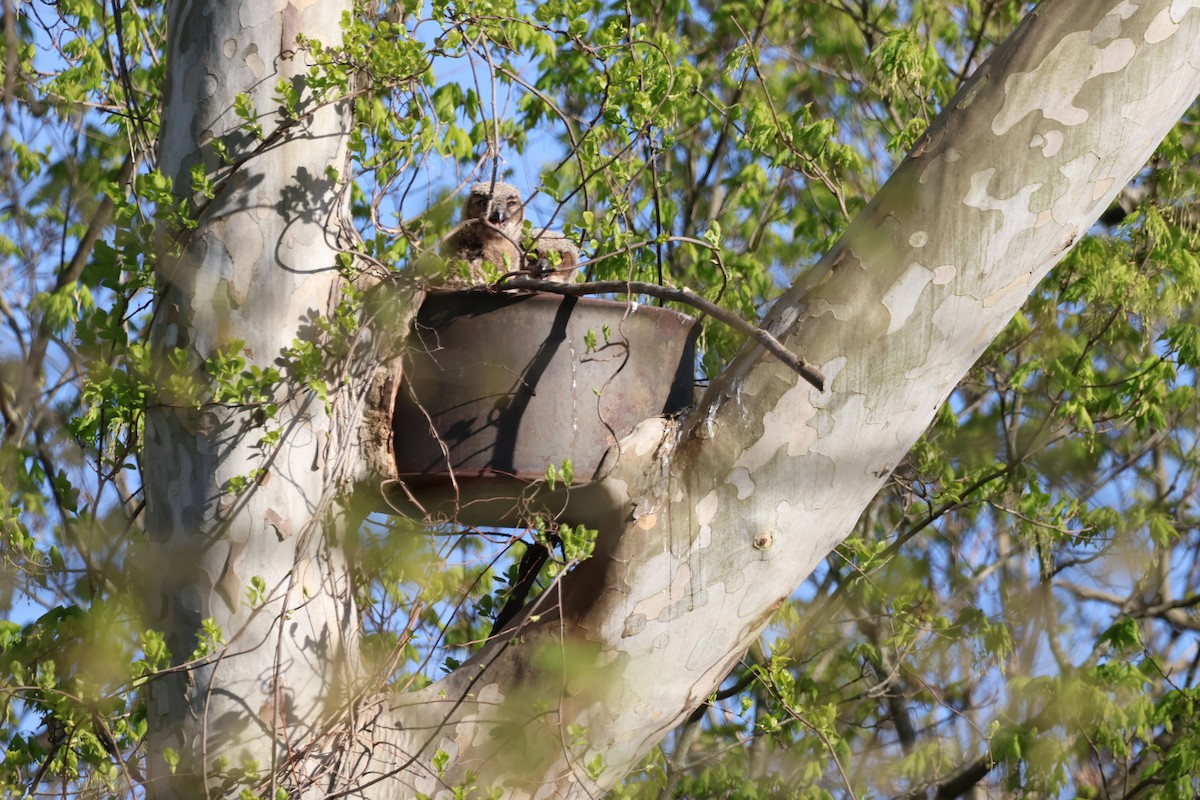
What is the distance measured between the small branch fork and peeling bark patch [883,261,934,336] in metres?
0.15

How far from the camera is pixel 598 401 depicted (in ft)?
6.86

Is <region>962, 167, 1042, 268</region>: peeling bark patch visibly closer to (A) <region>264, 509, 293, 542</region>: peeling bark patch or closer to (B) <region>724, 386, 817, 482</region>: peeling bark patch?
(B) <region>724, 386, 817, 482</region>: peeling bark patch

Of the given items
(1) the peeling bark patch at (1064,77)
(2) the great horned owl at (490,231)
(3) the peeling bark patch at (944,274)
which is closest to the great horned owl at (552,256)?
(2) the great horned owl at (490,231)

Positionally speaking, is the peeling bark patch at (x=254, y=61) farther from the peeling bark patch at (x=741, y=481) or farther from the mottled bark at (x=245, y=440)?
the peeling bark patch at (x=741, y=481)

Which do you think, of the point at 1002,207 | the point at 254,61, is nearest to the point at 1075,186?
the point at 1002,207

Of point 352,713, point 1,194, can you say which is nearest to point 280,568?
point 352,713

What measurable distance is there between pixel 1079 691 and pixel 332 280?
3646 millimetres

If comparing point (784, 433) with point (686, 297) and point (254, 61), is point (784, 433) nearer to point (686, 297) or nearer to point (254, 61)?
point (686, 297)

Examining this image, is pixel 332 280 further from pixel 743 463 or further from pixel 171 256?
pixel 743 463

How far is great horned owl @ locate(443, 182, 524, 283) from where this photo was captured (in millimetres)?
2342

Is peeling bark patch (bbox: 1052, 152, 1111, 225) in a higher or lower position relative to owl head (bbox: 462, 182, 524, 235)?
lower

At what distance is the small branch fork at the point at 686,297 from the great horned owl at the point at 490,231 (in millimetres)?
244

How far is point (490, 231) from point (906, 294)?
0.86m

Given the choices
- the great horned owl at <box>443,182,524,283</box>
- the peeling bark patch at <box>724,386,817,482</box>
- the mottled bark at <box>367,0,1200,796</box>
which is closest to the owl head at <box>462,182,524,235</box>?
the great horned owl at <box>443,182,524,283</box>
